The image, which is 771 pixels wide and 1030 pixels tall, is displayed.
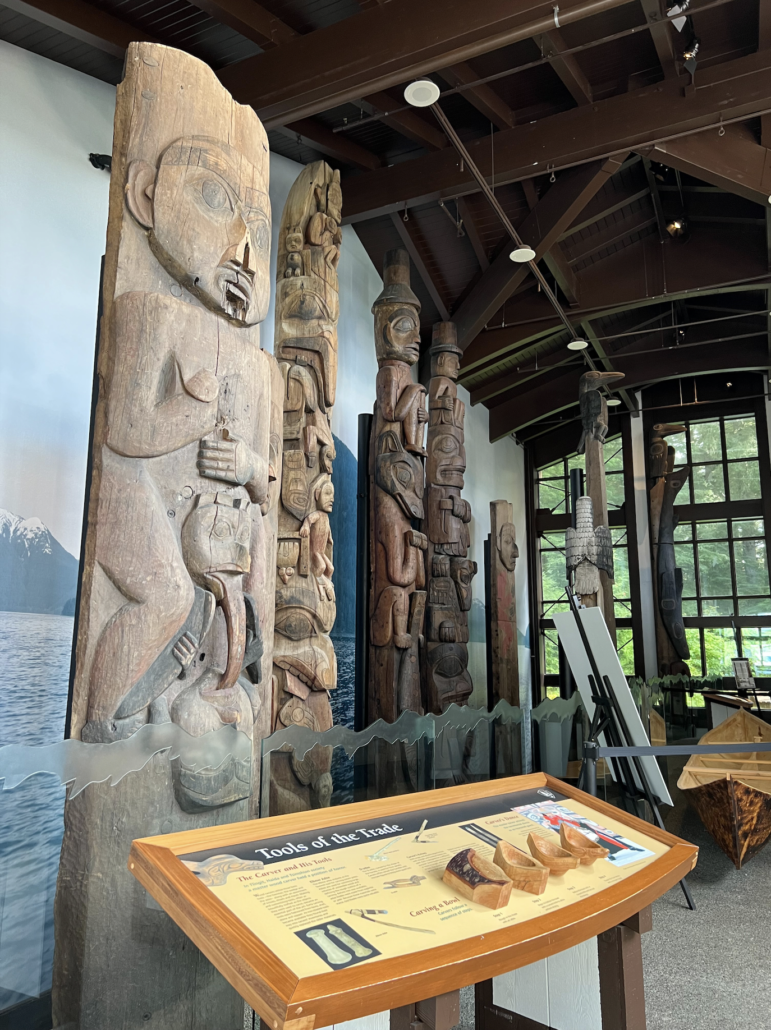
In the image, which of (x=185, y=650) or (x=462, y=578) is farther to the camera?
(x=462, y=578)

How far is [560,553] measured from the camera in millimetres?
13641

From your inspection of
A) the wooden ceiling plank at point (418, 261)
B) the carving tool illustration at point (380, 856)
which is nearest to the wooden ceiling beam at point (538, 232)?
the wooden ceiling plank at point (418, 261)

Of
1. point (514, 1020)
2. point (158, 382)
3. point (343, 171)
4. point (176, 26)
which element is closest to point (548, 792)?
point (514, 1020)

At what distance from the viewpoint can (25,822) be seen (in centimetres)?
186

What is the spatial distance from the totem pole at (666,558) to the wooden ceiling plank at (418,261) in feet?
17.9

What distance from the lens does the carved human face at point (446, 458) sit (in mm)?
7031

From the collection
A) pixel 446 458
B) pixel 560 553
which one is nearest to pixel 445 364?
pixel 446 458

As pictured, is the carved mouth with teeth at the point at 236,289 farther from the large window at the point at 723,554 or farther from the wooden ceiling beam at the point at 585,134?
the large window at the point at 723,554

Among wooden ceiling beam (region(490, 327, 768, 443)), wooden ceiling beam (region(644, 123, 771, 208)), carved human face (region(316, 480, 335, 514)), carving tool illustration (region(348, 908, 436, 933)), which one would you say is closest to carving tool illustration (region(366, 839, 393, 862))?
carving tool illustration (region(348, 908, 436, 933))

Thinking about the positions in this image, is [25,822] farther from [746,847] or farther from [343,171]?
[343,171]

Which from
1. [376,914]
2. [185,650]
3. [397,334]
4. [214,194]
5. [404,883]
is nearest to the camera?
[376,914]

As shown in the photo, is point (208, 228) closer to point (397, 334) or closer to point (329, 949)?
point (329, 949)

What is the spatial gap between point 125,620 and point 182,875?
116cm

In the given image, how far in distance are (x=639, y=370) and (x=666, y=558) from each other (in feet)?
9.39
